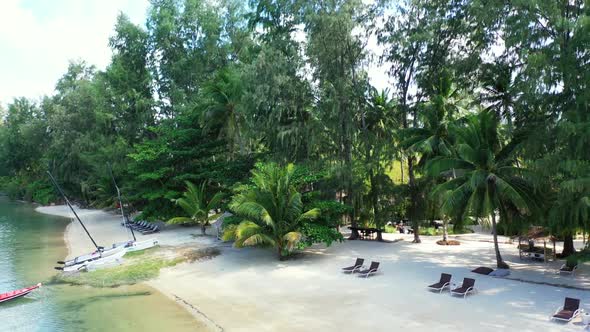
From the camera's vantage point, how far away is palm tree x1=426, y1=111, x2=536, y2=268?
15727 mm

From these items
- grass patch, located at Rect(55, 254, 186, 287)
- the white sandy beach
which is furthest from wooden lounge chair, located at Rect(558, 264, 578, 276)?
grass patch, located at Rect(55, 254, 186, 287)

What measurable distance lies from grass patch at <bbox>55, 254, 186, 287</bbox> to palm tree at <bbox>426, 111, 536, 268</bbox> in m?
12.5

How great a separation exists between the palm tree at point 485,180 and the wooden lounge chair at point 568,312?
4891mm

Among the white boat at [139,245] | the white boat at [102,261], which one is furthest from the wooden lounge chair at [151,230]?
the white boat at [102,261]

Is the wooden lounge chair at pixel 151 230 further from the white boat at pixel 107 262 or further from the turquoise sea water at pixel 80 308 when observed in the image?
the white boat at pixel 107 262

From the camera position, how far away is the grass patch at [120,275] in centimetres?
1792

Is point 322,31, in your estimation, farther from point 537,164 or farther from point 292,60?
point 537,164

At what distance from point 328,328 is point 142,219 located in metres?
23.1

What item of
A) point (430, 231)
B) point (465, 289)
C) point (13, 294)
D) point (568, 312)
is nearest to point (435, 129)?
point (465, 289)

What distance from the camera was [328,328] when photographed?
37.9 feet

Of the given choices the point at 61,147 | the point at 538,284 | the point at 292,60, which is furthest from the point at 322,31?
the point at 61,147

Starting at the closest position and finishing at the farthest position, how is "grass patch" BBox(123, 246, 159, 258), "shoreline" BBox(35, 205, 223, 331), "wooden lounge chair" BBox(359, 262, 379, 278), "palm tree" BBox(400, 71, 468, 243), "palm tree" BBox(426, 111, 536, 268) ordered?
1. "shoreline" BBox(35, 205, 223, 331)
2. "palm tree" BBox(426, 111, 536, 268)
3. "wooden lounge chair" BBox(359, 262, 379, 278)
4. "palm tree" BBox(400, 71, 468, 243)
5. "grass patch" BBox(123, 246, 159, 258)

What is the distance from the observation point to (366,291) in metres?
14.5

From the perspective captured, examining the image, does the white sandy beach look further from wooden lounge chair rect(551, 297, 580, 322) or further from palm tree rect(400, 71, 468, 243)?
palm tree rect(400, 71, 468, 243)
